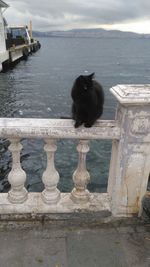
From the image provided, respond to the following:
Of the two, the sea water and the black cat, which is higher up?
the black cat

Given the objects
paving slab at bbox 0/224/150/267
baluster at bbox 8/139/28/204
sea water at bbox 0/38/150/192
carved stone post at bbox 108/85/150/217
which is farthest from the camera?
sea water at bbox 0/38/150/192

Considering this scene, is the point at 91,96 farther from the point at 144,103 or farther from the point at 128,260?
the point at 128,260

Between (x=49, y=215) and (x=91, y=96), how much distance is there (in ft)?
4.66

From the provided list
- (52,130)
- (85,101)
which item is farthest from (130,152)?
(52,130)

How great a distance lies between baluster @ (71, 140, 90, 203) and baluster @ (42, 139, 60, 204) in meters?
0.21

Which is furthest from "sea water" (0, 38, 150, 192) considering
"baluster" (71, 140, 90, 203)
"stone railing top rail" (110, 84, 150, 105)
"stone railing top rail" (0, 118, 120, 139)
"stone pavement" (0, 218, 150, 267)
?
"stone railing top rail" (110, 84, 150, 105)

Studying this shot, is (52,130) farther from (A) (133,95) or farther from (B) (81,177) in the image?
(A) (133,95)

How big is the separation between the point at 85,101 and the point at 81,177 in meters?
0.88

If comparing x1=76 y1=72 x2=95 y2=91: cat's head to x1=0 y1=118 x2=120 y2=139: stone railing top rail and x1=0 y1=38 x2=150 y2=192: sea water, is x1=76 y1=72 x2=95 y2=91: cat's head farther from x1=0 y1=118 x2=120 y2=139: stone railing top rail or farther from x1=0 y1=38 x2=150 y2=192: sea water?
x1=0 y1=38 x2=150 y2=192: sea water

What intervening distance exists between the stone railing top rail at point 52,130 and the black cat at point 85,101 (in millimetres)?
77

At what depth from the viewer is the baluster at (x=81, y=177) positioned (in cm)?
320

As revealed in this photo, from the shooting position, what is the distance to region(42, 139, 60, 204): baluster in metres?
3.17

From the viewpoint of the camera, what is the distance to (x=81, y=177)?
3361 millimetres

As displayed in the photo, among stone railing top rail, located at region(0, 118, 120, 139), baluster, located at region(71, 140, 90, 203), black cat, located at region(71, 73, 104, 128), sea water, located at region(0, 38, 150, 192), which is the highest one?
black cat, located at region(71, 73, 104, 128)
